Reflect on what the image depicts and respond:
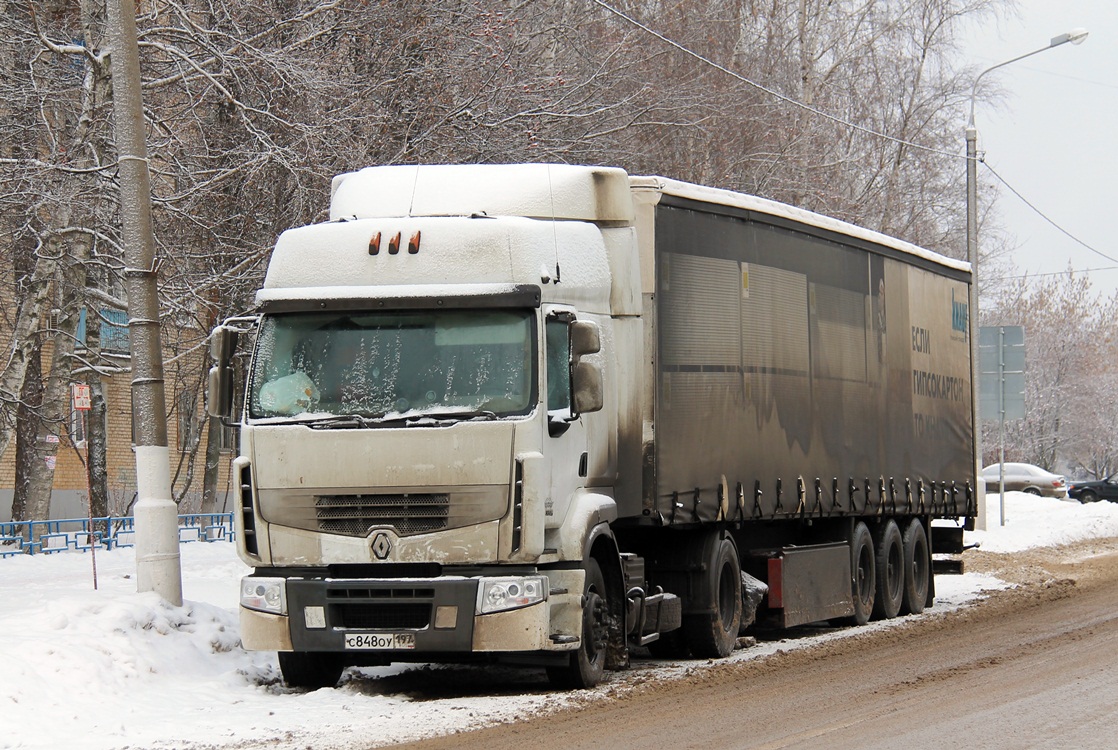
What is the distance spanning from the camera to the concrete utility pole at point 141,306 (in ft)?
40.9

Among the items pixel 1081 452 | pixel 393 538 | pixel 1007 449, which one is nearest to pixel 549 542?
→ pixel 393 538

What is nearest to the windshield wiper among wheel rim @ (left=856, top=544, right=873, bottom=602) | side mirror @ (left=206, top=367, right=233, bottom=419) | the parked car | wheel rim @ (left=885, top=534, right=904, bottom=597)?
side mirror @ (left=206, top=367, right=233, bottom=419)

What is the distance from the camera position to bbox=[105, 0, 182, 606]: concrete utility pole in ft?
40.9

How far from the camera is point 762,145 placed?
3170 centimetres

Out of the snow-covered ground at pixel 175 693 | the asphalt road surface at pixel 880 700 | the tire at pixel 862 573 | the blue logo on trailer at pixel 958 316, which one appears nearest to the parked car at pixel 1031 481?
the blue logo on trailer at pixel 958 316

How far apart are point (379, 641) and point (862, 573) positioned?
7499mm

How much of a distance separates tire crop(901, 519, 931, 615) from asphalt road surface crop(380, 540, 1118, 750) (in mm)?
1916

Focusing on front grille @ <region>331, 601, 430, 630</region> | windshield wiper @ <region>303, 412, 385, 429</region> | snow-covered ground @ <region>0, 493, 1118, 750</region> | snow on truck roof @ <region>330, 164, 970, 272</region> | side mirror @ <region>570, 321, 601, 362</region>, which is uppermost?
snow on truck roof @ <region>330, 164, 970, 272</region>

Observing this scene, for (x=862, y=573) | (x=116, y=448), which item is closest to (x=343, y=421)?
(x=862, y=573)

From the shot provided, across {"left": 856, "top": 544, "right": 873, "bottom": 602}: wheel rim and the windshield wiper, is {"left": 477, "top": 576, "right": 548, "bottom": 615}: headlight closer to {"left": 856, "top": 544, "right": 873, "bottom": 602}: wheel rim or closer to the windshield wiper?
the windshield wiper

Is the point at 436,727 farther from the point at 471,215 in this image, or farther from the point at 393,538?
the point at 471,215

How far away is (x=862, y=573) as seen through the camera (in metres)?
16.6

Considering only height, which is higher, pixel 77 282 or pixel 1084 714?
pixel 77 282

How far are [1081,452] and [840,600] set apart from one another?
69.4 metres
